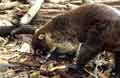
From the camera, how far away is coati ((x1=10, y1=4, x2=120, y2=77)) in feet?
17.6

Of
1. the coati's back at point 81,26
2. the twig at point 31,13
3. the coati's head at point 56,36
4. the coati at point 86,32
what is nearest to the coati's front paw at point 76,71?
the coati at point 86,32

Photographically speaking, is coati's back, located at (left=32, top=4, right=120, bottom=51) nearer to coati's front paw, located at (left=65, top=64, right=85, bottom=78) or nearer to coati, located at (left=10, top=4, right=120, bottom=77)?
coati, located at (left=10, top=4, right=120, bottom=77)

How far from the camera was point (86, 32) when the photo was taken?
5.59 m

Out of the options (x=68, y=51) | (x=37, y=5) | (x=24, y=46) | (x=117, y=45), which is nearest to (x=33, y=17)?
(x=37, y=5)

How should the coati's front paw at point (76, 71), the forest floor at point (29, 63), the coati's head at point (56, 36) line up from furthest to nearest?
→ the coati's head at point (56, 36), the forest floor at point (29, 63), the coati's front paw at point (76, 71)

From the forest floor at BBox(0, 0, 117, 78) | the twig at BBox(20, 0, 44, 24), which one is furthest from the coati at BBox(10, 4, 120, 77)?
the twig at BBox(20, 0, 44, 24)

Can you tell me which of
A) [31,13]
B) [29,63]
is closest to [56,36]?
[29,63]

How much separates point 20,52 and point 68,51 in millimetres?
743

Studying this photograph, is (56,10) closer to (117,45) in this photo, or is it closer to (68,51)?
(68,51)

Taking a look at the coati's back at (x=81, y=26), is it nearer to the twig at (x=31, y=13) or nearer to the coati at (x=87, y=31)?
the coati at (x=87, y=31)

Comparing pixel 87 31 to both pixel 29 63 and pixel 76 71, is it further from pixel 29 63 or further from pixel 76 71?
pixel 29 63

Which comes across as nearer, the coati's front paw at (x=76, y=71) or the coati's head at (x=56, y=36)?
the coati's front paw at (x=76, y=71)

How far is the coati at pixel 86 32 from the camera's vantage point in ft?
17.6

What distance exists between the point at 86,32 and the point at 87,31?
0.04m
